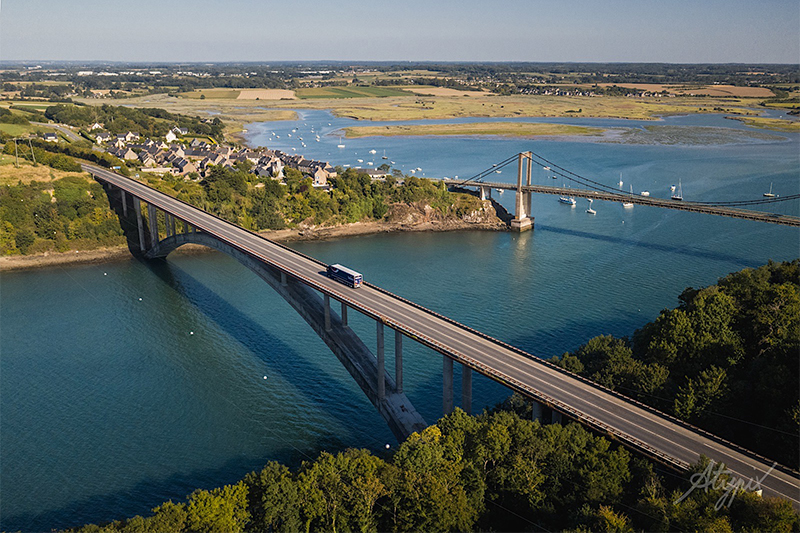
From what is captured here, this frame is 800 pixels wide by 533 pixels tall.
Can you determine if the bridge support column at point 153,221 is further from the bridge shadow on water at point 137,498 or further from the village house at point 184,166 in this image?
the bridge shadow on water at point 137,498

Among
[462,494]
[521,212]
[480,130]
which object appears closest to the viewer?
[462,494]

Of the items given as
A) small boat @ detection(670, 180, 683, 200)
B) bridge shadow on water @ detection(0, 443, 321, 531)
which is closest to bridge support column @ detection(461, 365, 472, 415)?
bridge shadow on water @ detection(0, 443, 321, 531)

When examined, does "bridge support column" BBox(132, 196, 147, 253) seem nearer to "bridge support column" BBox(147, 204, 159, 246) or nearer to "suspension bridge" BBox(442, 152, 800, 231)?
Result: "bridge support column" BBox(147, 204, 159, 246)

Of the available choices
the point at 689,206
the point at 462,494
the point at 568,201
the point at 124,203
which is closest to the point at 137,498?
the point at 462,494

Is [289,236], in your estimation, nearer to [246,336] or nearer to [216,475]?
[246,336]

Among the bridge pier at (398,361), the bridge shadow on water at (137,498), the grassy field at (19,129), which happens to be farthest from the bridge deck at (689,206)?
the grassy field at (19,129)
